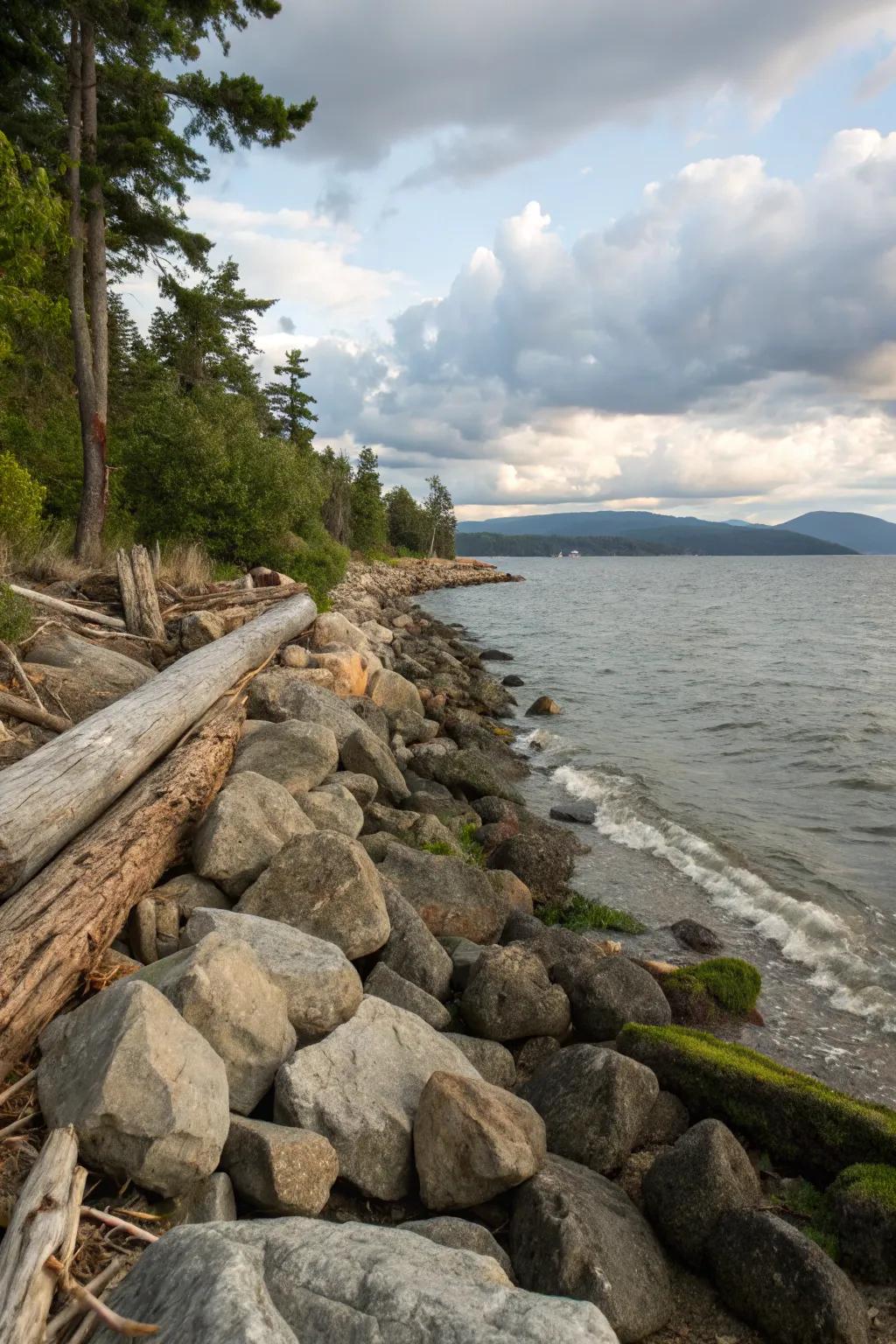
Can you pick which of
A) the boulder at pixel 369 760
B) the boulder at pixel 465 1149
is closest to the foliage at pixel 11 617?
the boulder at pixel 369 760

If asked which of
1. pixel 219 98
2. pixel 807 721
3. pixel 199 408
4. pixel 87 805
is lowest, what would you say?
pixel 807 721

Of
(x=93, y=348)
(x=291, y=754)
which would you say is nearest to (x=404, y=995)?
(x=291, y=754)

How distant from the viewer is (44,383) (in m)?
29.6

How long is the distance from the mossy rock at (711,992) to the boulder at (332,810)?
3231mm

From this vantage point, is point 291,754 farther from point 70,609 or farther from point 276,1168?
point 70,609

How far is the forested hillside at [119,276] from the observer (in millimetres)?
13367

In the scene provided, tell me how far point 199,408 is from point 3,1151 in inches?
934

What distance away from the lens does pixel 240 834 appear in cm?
583

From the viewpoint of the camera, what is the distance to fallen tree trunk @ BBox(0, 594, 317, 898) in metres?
4.91

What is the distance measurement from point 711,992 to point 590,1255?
372cm

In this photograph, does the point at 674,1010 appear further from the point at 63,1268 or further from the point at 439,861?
the point at 63,1268

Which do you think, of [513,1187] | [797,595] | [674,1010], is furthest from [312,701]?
[797,595]

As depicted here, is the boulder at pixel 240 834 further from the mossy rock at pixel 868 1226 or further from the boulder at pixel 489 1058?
the mossy rock at pixel 868 1226

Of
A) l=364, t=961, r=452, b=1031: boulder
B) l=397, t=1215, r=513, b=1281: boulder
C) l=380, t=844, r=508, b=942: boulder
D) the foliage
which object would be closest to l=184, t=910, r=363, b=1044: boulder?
l=364, t=961, r=452, b=1031: boulder
